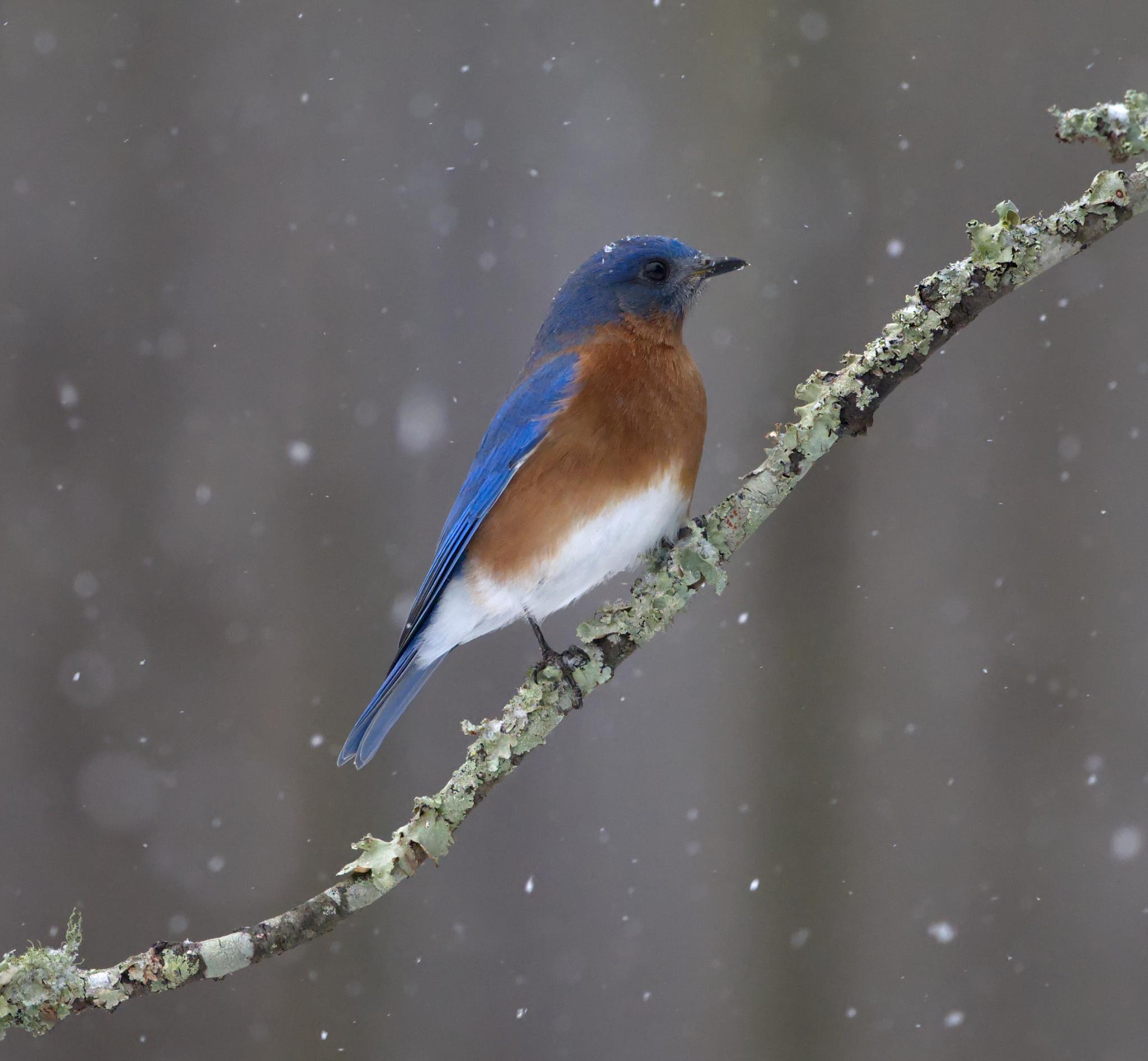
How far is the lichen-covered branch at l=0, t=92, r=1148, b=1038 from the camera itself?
111 centimetres

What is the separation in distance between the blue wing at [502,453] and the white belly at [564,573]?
35mm

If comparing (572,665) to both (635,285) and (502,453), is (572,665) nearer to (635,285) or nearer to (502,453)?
(502,453)

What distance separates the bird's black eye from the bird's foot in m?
0.73

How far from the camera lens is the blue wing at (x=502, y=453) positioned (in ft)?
5.81

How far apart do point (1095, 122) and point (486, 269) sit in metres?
1.68

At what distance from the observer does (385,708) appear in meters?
1.72

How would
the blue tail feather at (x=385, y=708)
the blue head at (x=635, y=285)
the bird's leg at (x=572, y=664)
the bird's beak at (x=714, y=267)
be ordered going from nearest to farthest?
1. the bird's leg at (x=572, y=664)
2. the blue tail feather at (x=385, y=708)
3. the bird's beak at (x=714, y=267)
4. the blue head at (x=635, y=285)

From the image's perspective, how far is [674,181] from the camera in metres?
2.73

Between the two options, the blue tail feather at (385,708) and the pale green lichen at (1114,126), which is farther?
the blue tail feather at (385,708)

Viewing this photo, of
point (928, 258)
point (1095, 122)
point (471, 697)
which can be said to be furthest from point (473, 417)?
point (1095, 122)

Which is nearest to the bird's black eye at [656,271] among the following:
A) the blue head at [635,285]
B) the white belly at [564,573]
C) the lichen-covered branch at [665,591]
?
the blue head at [635,285]

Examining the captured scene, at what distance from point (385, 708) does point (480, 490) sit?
380 mm

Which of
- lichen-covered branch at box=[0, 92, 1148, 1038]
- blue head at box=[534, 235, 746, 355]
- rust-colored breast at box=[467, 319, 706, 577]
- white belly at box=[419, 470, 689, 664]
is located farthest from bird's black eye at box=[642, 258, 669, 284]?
lichen-covered branch at box=[0, 92, 1148, 1038]

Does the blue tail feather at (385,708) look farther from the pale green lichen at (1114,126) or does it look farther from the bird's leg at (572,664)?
the pale green lichen at (1114,126)
